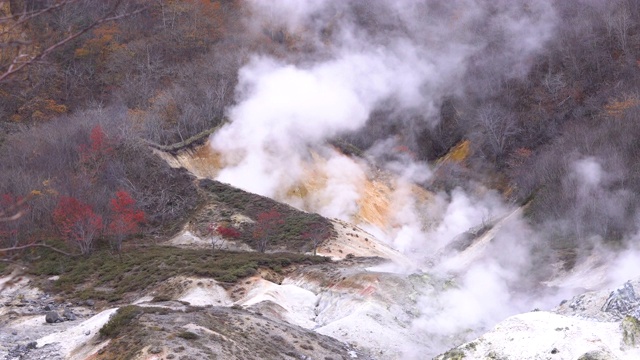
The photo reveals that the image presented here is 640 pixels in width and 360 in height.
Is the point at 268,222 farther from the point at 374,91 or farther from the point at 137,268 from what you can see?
the point at 374,91

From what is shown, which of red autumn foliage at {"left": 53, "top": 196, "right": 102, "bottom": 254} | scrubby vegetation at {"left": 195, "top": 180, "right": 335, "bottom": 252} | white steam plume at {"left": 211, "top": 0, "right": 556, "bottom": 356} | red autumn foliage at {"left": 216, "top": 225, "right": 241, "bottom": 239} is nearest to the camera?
red autumn foliage at {"left": 53, "top": 196, "right": 102, "bottom": 254}

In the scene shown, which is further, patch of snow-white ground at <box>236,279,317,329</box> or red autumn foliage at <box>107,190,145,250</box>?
red autumn foliage at <box>107,190,145,250</box>

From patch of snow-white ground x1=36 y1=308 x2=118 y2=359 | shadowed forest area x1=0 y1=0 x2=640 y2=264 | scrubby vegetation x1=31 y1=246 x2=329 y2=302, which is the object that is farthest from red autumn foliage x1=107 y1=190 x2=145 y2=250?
patch of snow-white ground x1=36 y1=308 x2=118 y2=359

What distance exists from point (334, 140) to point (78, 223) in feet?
86.4

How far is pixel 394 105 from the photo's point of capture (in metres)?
61.5

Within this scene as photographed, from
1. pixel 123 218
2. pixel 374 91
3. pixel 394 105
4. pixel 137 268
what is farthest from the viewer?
pixel 374 91

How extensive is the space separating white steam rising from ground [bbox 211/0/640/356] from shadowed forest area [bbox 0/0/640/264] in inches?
38.0

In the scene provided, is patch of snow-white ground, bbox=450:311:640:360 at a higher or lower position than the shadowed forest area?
lower

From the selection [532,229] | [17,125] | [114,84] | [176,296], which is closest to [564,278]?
[532,229]

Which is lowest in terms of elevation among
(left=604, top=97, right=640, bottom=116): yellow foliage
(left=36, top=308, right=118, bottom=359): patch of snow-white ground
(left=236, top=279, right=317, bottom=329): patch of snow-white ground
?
(left=36, top=308, right=118, bottom=359): patch of snow-white ground

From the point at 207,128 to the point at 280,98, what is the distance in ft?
24.0

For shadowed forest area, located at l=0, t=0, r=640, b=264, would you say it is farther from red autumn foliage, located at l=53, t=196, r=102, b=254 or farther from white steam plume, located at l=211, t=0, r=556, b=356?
white steam plume, located at l=211, t=0, r=556, b=356

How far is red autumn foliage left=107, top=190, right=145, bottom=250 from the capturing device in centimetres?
3512

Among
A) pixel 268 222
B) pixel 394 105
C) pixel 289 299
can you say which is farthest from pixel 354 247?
pixel 394 105
